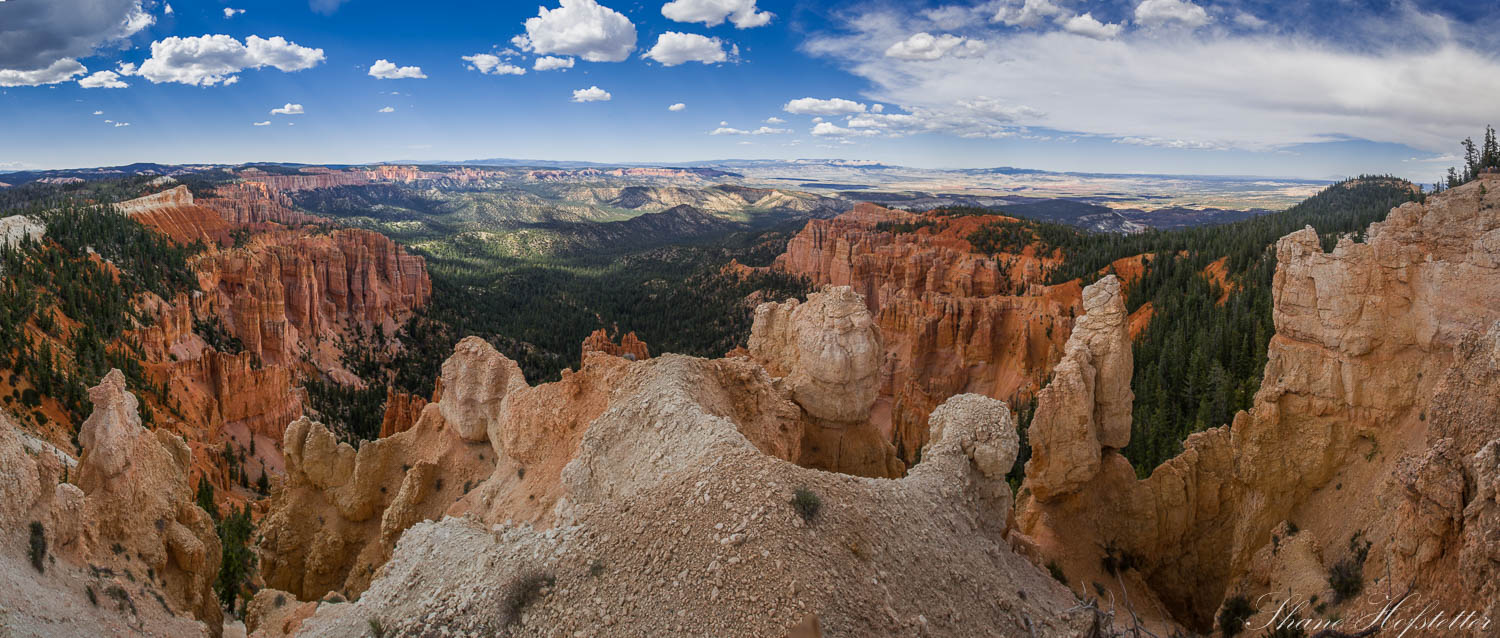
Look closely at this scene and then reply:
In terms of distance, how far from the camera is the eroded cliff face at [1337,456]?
11.7m

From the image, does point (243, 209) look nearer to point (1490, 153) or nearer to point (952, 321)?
point (952, 321)

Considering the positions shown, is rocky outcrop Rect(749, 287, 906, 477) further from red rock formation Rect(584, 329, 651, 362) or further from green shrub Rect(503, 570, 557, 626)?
red rock formation Rect(584, 329, 651, 362)

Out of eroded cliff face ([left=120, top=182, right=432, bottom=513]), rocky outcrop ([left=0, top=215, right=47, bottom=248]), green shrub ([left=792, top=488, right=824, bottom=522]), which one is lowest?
eroded cliff face ([left=120, top=182, right=432, bottom=513])

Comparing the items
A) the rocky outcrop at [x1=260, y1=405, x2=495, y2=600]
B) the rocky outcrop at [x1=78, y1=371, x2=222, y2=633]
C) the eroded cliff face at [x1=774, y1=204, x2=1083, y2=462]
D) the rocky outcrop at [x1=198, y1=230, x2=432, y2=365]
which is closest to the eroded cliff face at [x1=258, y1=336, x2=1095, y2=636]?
the rocky outcrop at [x1=78, y1=371, x2=222, y2=633]

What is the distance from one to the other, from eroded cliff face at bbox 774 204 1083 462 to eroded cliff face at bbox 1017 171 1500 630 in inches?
744

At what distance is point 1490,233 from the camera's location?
1442 cm

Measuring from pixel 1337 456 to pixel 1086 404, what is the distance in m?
5.71

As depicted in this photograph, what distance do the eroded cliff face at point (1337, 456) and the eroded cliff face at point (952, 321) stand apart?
1890 centimetres

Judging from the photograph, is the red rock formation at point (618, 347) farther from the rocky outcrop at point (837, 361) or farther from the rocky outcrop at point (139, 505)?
the rocky outcrop at point (139, 505)

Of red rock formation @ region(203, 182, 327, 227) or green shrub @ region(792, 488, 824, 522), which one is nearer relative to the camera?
green shrub @ region(792, 488, 824, 522)

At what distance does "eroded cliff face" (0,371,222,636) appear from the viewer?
1205cm

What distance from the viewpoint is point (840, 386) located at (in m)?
20.8

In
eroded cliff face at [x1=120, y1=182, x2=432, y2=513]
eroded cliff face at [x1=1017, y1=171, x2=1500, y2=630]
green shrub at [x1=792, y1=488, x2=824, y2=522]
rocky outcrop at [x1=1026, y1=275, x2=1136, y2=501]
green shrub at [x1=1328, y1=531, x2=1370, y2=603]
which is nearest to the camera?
green shrub at [x1=792, y1=488, x2=824, y2=522]

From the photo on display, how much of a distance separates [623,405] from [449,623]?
5.56 meters
